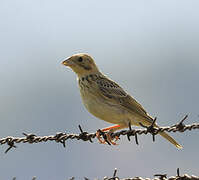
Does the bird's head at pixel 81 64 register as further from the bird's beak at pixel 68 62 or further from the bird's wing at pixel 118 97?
the bird's wing at pixel 118 97

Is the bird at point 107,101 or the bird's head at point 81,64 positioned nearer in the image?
the bird at point 107,101

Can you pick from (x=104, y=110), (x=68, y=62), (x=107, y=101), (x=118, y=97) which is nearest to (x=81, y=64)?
(x=68, y=62)

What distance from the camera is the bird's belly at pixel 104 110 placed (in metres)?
11.7

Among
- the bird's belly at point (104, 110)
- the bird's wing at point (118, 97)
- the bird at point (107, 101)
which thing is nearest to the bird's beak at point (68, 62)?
the bird at point (107, 101)

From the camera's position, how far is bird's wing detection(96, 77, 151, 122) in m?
12.0

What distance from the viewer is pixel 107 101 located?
12.0 meters

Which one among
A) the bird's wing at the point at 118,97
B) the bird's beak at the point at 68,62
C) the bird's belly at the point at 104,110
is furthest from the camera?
the bird's beak at the point at 68,62

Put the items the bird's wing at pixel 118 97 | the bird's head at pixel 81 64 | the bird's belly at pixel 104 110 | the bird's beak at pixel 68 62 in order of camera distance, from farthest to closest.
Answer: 1. the bird's head at pixel 81 64
2. the bird's beak at pixel 68 62
3. the bird's wing at pixel 118 97
4. the bird's belly at pixel 104 110

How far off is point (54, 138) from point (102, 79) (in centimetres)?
350

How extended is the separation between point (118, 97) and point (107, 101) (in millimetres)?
327

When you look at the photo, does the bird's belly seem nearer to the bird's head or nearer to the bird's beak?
the bird's beak

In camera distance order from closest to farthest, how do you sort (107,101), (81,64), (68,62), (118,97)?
(107,101) < (118,97) < (68,62) < (81,64)

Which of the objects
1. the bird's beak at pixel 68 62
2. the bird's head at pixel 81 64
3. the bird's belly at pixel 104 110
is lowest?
the bird's belly at pixel 104 110

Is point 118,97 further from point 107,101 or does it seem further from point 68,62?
point 68,62
